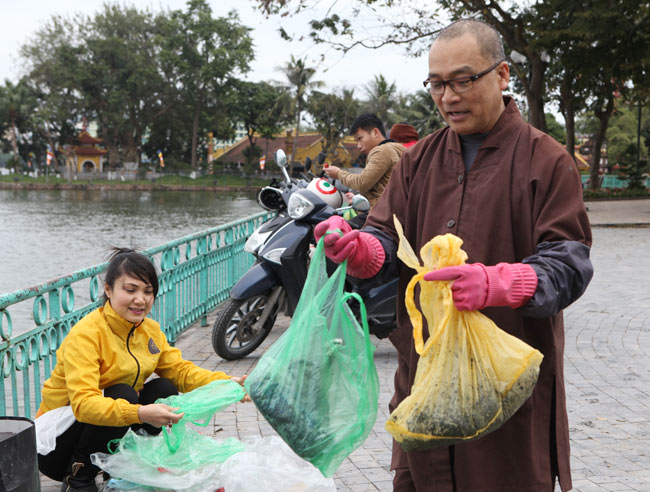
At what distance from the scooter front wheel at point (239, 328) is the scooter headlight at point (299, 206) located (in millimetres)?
682

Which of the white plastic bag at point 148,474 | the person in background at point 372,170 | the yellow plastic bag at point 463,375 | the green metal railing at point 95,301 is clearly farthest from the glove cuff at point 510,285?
the person in background at point 372,170

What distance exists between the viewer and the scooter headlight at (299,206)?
5188 millimetres

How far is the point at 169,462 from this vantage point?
2887mm

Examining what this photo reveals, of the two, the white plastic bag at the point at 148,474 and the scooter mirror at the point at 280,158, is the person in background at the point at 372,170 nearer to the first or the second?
the scooter mirror at the point at 280,158

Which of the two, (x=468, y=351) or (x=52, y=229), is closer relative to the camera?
(x=468, y=351)

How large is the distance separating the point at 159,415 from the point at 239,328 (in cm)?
262

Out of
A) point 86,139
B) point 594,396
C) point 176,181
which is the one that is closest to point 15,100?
point 86,139

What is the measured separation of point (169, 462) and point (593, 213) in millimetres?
21541

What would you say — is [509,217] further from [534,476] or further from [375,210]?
[534,476]

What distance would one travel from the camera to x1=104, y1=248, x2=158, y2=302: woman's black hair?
3012mm

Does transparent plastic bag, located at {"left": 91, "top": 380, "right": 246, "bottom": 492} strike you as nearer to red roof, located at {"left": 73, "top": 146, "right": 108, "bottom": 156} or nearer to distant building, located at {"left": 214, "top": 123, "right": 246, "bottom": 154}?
distant building, located at {"left": 214, "top": 123, "right": 246, "bottom": 154}

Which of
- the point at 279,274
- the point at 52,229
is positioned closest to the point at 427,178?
the point at 279,274

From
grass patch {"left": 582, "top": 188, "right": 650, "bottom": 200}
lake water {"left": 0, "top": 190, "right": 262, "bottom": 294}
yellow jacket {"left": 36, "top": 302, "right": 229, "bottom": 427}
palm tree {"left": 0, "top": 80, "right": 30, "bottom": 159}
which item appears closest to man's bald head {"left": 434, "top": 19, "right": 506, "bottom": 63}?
yellow jacket {"left": 36, "top": 302, "right": 229, "bottom": 427}

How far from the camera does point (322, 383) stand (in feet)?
7.14
